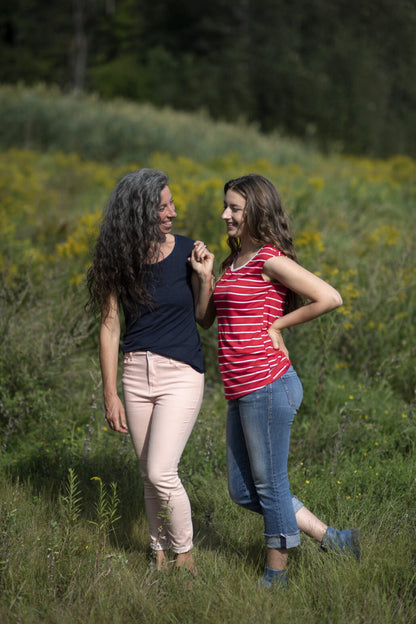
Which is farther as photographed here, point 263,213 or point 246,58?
point 246,58

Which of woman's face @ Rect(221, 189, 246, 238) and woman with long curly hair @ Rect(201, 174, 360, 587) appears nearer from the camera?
woman with long curly hair @ Rect(201, 174, 360, 587)

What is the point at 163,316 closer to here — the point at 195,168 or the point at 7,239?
the point at 7,239

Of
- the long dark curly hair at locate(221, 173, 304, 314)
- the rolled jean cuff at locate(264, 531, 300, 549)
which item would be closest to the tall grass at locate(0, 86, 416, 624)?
the rolled jean cuff at locate(264, 531, 300, 549)

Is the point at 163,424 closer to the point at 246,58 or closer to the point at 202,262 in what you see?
the point at 202,262

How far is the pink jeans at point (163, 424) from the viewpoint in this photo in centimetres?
266

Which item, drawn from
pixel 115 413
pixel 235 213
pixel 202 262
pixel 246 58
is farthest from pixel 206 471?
pixel 246 58

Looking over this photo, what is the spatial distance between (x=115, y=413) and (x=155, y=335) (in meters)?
0.39

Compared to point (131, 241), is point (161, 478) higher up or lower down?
lower down

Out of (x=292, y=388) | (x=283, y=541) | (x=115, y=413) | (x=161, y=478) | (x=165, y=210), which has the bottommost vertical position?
(x=283, y=541)

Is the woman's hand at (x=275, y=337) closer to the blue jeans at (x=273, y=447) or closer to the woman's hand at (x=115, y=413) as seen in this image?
the blue jeans at (x=273, y=447)

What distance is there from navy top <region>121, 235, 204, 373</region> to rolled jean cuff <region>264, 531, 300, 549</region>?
2.50ft

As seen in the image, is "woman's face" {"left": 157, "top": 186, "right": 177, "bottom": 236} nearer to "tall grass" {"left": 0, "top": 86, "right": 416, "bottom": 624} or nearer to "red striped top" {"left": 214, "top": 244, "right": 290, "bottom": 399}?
"red striped top" {"left": 214, "top": 244, "right": 290, "bottom": 399}

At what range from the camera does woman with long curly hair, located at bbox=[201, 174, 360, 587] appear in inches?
101

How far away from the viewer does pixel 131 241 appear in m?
2.78
